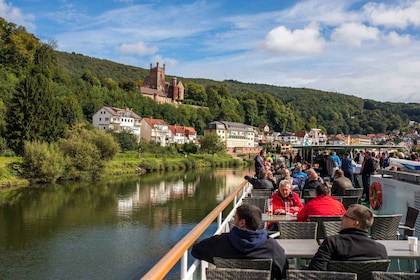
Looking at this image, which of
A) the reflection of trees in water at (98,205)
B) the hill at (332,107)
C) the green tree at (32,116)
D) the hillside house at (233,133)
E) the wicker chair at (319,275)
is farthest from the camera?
the hill at (332,107)

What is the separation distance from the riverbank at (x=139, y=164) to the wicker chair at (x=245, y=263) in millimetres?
38782

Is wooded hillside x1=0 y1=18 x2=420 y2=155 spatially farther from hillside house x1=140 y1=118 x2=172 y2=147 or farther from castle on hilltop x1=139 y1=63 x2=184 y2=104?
hillside house x1=140 y1=118 x2=172 y2=147

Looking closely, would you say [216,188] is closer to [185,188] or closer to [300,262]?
[185,188]

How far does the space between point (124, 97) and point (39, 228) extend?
8863 cm

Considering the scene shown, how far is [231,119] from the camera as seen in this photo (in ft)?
458

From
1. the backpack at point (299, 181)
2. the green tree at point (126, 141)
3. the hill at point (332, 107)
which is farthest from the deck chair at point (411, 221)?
the hill at point (332, 107)

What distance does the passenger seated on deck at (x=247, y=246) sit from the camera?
11.2 feet

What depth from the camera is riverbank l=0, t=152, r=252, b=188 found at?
4050 cm

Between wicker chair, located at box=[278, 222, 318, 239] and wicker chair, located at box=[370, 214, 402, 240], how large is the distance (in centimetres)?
93

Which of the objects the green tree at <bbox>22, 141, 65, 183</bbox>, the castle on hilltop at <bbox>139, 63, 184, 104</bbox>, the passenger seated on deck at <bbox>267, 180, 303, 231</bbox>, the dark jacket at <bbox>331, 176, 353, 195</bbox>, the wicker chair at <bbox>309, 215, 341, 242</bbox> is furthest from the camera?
the castle on hilltop at <bbox>139, 63, 184, 104</bbox>

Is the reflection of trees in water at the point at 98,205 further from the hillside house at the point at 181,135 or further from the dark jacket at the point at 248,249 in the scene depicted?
the hillside house at the point at 181,135

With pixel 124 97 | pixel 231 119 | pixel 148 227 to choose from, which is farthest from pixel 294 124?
pixel 148 227

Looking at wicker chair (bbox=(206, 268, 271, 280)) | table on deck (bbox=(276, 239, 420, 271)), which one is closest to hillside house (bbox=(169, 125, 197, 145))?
table on deck (bbox=(276, 239, 420, 271))

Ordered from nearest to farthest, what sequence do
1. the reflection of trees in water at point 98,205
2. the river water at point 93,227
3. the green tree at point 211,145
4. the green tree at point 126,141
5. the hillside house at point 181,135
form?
1. the river water at point 93,227
2. the reflection of trees in water at point 98,205
3. the green tree at point 126,141
4. the green tree at point 211,145
5. the hillside house at point 181,135
